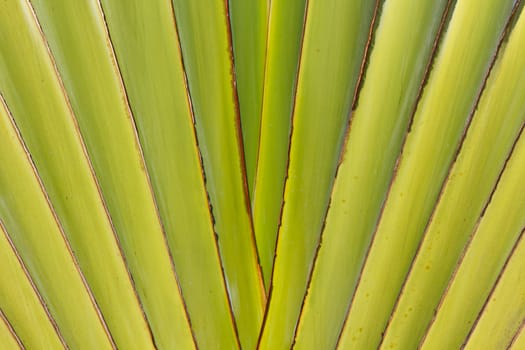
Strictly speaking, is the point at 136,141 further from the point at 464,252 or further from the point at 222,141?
the point at 464,252

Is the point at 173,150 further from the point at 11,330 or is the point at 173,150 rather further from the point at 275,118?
the point at 11,330

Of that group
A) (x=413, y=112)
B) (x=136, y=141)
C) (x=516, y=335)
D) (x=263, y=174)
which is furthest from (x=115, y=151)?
(x=516, y=335)

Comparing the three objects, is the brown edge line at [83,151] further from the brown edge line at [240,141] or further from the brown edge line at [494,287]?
the brown edge line at [494,287]

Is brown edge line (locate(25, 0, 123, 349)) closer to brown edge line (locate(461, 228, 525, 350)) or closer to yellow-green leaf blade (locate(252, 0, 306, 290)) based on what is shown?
yellow-green leaf blade (locate(252, 0, 306, 290))

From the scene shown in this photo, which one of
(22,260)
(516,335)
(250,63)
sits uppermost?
(250,63)

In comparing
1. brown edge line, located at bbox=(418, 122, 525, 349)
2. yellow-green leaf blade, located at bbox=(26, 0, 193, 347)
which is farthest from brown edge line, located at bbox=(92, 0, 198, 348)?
brown edge line, located at bbox=(418, 122, 525, 349)

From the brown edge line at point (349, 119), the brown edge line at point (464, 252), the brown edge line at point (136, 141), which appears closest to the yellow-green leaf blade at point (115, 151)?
the brown edge line at point (136, 141)

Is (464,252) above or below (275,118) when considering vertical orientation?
below

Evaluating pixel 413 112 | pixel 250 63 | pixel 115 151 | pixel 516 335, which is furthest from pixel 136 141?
pixel 516 335

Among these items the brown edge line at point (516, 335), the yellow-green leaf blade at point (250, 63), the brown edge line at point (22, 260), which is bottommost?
the brown edge line at point (516, 335)

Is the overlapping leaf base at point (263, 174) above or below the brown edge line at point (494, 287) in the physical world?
above
